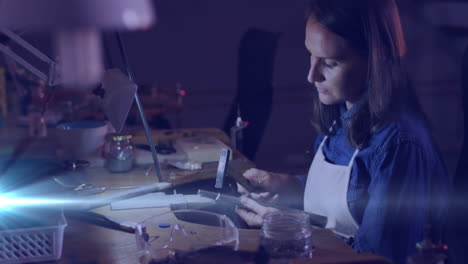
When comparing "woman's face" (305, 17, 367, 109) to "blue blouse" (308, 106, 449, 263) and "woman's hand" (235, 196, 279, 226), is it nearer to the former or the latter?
"blue blouse" (308, 106, 449, 263)

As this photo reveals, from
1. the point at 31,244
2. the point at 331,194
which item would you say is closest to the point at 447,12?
the point at 331,194

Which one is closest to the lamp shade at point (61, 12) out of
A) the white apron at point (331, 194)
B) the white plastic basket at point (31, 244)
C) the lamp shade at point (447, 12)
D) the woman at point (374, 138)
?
the white plastic basket at point (31, 244)

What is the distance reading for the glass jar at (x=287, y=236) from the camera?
1.12 metres

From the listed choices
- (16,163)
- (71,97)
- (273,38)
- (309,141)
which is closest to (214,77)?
(309,141)

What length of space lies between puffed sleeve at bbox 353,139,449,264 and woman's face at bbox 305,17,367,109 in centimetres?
23

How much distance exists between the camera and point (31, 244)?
1.13 metres

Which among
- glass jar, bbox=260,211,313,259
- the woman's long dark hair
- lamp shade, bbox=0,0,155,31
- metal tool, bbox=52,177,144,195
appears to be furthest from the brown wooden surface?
lamp shade, bbox=0,0,155,31

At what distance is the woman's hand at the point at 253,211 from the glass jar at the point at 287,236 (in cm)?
32

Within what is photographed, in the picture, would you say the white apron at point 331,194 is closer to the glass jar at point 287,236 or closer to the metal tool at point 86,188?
the glass jar at point 287,236

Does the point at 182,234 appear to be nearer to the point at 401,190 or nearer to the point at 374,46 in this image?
the point at 401,190

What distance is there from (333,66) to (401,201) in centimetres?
42

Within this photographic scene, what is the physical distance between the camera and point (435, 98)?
543 cm

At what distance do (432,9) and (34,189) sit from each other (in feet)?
15.5

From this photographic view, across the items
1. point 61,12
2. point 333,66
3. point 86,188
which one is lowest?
point 86,188
